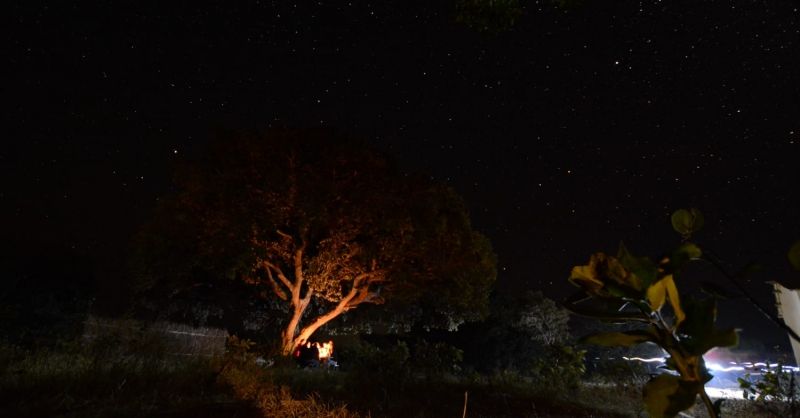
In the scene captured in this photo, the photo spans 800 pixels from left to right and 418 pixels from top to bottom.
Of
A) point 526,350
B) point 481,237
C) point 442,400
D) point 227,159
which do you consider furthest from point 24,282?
point 526,350

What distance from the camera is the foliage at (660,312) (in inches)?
33.3

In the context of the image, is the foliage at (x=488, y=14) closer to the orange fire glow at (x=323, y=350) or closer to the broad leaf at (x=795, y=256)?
the broad leaf at (x=795, y=256)

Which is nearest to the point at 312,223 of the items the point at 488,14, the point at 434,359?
the point at 434,359

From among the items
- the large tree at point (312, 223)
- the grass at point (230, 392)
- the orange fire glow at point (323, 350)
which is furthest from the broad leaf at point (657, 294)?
the orange fire glow at point (323, 350)

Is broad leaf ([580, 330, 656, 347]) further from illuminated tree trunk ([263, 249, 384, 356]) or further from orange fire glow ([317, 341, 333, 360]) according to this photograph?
orange fire glow ([317, 341, 333, 360])

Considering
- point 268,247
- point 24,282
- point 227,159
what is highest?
point 227,159

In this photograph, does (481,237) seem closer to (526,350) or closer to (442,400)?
(442,400)

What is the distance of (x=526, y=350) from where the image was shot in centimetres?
2739

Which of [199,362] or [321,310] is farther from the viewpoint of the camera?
[321,310]

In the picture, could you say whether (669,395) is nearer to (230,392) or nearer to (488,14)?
(488,14)

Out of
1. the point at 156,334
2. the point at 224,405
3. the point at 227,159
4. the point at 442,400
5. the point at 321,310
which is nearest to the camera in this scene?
the point at 224,405

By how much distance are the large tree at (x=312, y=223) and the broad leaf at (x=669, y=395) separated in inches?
535

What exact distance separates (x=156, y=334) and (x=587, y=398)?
8195 millimetres

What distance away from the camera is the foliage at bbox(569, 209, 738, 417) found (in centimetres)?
85
